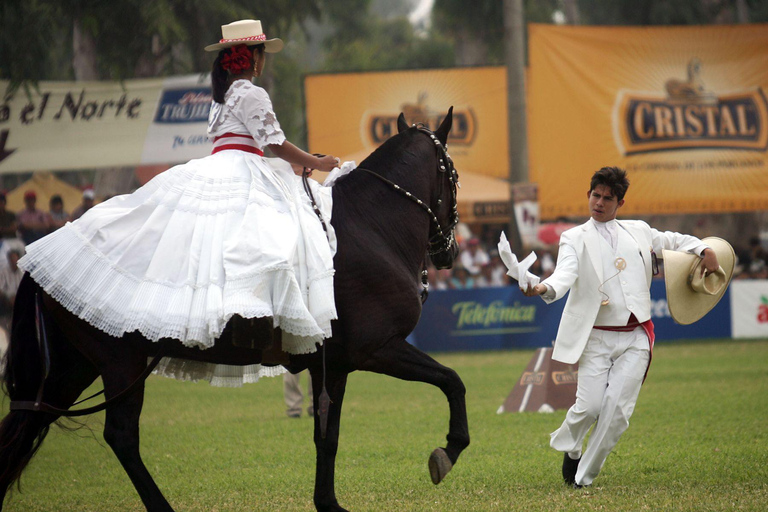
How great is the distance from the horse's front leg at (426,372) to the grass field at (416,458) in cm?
70

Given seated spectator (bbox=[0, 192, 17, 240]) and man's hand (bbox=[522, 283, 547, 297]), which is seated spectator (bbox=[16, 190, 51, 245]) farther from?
man's hand (bbox=[522, 283, 547, 297])

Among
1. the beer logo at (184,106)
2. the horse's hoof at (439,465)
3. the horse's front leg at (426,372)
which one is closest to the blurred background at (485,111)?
the beer logo at (184,106)

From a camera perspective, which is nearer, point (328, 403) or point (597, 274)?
point (328, 403)

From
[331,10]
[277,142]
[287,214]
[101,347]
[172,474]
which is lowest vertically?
[172,474]

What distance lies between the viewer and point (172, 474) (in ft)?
24.0

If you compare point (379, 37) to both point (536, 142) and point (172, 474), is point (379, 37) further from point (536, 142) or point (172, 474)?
point (172, 474)

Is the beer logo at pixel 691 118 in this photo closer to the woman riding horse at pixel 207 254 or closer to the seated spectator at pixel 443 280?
the seated spectator at pixel 443 280

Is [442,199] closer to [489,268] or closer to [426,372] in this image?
[426,372]

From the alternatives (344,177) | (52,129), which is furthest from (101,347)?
(52,129)

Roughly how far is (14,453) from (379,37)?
5098cm

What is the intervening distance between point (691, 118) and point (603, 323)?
16.8 meters

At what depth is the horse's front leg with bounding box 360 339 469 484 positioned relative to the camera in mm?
4977

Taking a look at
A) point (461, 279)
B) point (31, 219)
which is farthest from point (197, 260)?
point (461, 279)

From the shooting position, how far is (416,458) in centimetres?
753
